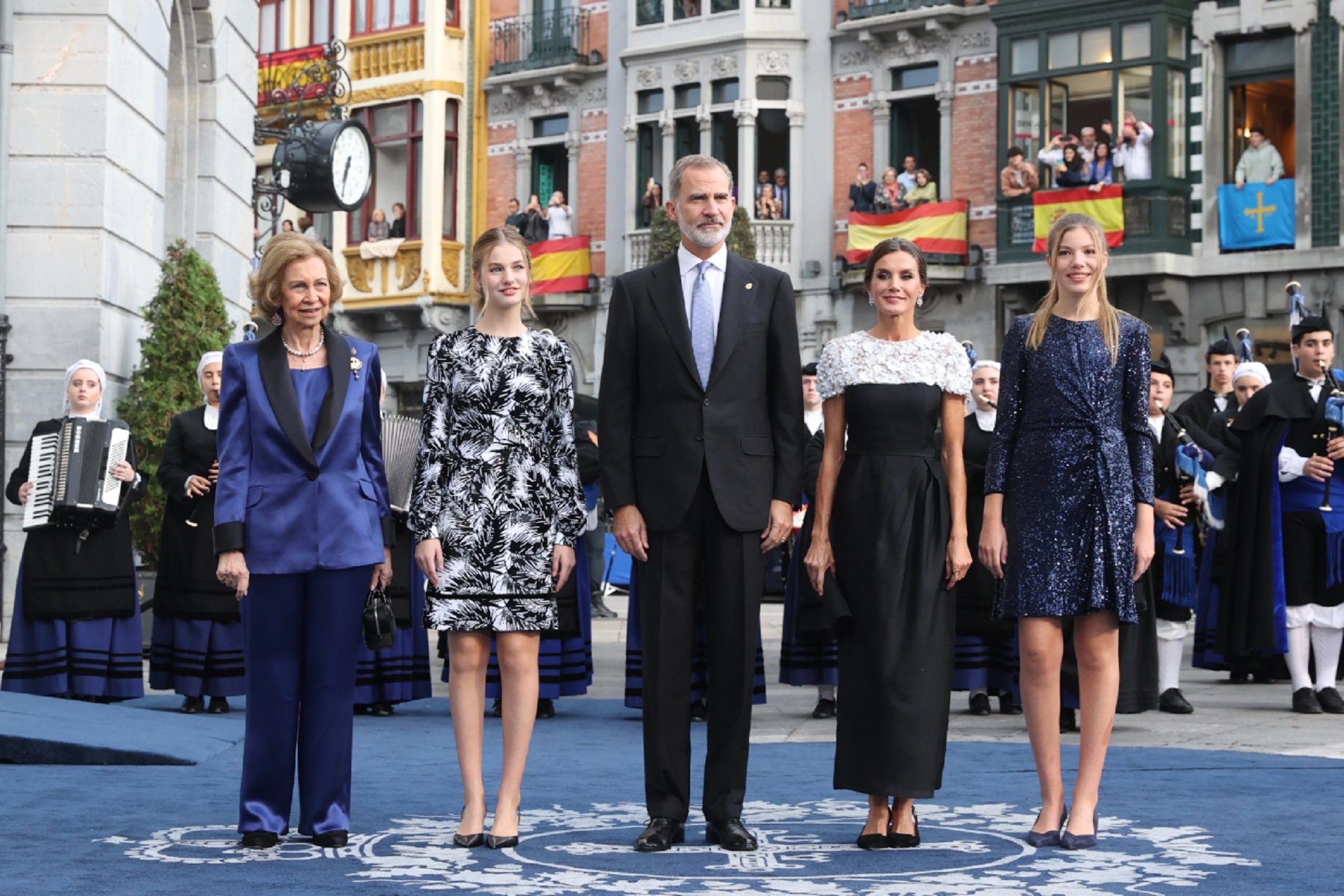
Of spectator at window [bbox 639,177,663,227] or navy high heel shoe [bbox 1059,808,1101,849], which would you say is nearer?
navy high heel shoe [bbox 1059,808,1101,849]

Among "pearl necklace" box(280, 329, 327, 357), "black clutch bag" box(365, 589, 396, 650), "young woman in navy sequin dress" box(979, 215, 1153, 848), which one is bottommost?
"black clutch bag" box(365, 589, 396, 650)

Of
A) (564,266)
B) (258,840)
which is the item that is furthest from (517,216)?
(258,840)

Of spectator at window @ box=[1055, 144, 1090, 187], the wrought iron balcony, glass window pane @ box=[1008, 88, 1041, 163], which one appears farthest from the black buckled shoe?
the wrought iron balcony

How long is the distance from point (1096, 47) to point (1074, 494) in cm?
2645

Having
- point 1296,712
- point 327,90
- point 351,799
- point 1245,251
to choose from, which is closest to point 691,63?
point 1245,251

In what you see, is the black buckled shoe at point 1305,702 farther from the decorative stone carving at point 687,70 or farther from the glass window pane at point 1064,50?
the decorative stone carving at point 687,70

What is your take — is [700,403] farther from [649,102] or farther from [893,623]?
[649,102]

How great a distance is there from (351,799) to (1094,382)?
3.12m

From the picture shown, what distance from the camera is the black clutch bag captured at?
23.3 feet

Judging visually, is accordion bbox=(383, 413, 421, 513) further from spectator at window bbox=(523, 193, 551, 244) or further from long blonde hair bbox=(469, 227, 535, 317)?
spectator at window bbox=(523, 193, 551, 244)

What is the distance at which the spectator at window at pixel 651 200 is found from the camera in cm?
3778

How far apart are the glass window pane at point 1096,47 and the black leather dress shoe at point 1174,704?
70.9 feet

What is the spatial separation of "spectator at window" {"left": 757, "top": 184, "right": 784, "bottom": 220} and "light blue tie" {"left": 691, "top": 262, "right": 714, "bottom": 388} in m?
29.7

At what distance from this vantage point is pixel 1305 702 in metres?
11.9
